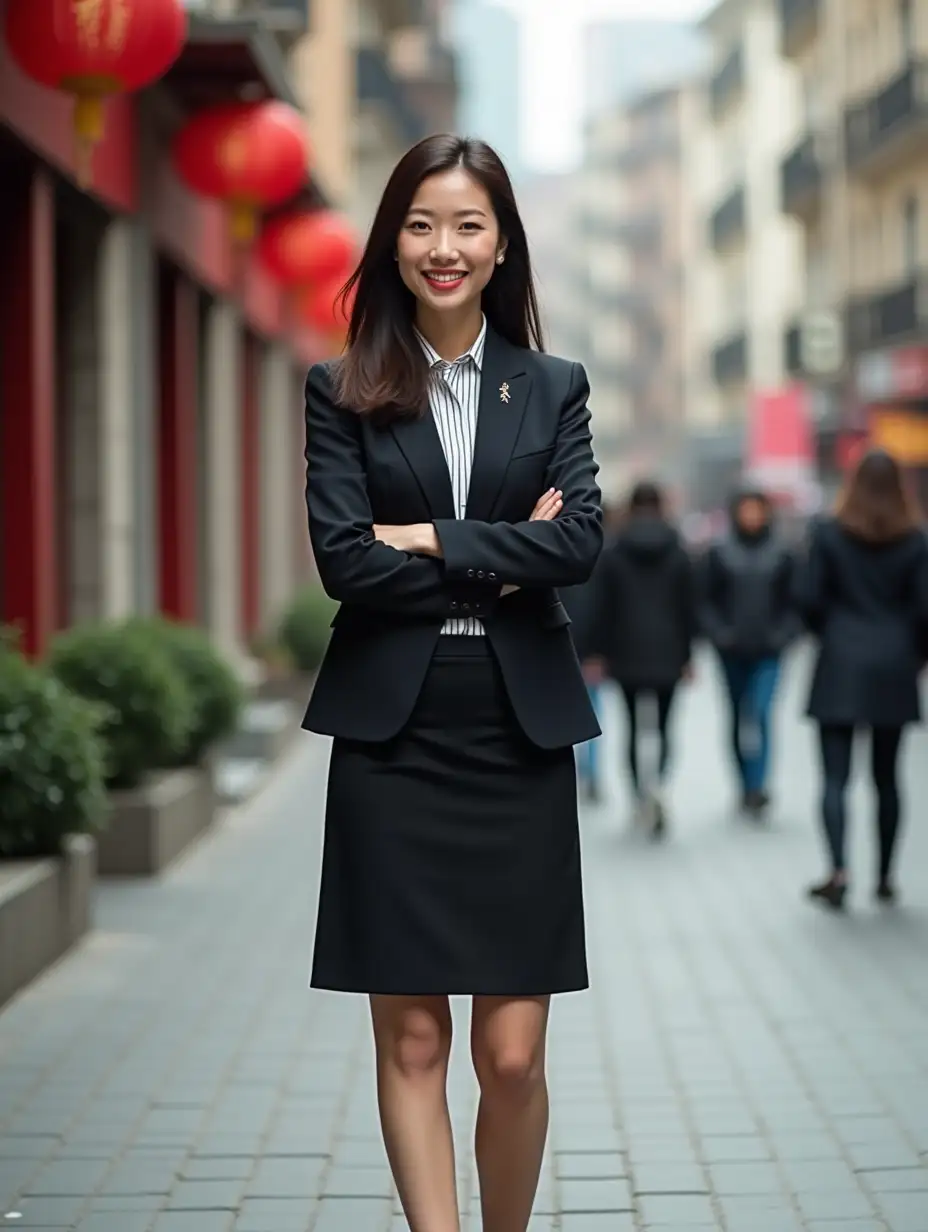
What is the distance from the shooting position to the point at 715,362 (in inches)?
2761

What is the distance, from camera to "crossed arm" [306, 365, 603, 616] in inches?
178

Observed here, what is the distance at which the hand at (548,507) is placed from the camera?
466cm

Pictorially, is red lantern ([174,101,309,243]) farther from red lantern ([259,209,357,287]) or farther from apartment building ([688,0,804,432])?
apartment building ([688,0,804,432])

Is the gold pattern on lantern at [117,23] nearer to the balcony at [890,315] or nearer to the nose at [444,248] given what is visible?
the nose at [444,248]

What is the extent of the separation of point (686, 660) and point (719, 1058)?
6.79 m

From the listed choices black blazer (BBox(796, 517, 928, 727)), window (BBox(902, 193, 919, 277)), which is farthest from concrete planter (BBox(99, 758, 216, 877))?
window (BBox(902, 193, 919, 277))

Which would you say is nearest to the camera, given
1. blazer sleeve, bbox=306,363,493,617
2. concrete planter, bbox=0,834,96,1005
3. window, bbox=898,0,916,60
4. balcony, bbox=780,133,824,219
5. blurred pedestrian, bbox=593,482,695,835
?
blazer sleeve, bbox=306,363,493,617

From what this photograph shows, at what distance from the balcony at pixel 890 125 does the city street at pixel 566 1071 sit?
97.3 feet

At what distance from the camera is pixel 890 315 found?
4222 cm

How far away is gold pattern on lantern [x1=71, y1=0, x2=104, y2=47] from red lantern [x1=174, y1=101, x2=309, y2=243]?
175 inches

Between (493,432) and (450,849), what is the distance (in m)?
0.75

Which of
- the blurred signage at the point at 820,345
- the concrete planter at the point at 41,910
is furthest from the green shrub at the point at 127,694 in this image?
the blurred signage at the point at 820,345

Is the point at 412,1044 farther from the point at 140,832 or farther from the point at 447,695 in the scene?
the point at 140,832

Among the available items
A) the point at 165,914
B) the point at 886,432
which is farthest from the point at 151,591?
the point at 886,432
